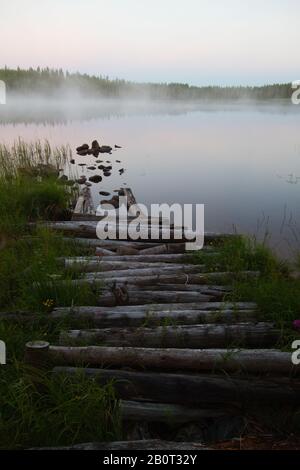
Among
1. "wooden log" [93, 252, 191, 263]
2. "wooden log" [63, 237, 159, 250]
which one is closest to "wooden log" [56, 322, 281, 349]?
"wooden log" [93, 252, 191, 263]

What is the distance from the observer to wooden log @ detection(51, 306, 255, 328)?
Result: 176 inches

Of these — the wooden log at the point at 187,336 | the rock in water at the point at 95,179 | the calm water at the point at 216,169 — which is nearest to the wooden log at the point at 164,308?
the wooden log at the point at 187,336

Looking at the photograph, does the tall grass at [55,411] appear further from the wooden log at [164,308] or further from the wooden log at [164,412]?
the wooden log at [164,308]

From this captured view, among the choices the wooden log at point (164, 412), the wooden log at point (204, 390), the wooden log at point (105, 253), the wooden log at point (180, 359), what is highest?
the wooden log at point (105, 253)

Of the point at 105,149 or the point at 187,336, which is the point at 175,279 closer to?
the point at 187,336

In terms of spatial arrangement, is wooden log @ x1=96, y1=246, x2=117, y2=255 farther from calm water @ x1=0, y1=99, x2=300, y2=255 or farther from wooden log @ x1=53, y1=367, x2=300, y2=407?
calm water @ x1=0, y1=99, x2=300, y2=255

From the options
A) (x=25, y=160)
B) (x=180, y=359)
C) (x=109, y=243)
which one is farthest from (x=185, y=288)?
(x=25, y=160)

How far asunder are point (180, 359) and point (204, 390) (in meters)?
0.37

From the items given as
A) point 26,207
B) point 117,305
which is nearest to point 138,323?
point 117,305

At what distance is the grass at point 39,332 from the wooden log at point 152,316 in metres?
0.13

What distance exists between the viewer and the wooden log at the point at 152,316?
448cm

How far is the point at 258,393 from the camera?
11.4 feet

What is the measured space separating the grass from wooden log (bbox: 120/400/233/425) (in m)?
0.13
